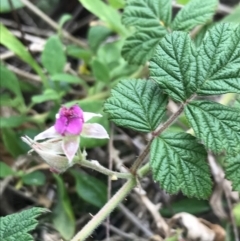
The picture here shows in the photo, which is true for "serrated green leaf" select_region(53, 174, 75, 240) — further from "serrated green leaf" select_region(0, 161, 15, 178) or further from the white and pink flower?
the white and pink flower

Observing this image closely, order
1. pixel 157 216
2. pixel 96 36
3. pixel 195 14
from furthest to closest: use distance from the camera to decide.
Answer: pixel 96 36 < pixel 157 216 < pixel 195 14

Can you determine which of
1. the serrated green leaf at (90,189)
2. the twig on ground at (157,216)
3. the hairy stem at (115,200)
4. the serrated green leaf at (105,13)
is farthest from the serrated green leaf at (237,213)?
the serrated green leaf at (105,13)

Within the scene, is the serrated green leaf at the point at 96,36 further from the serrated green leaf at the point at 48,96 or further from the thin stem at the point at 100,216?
the thin stem at the point at 100,216

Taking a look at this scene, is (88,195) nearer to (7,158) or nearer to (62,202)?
(62,202)

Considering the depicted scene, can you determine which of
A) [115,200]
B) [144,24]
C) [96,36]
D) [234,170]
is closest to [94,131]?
[115,200]

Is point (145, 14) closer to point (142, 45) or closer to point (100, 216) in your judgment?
point (142, 45)
